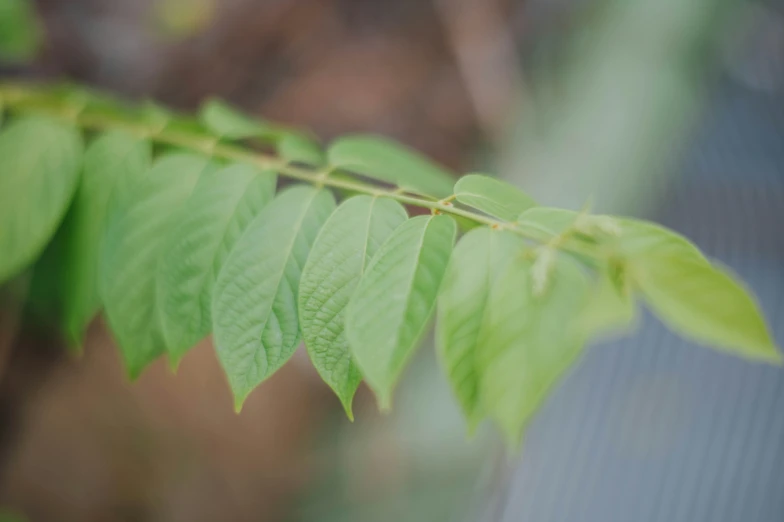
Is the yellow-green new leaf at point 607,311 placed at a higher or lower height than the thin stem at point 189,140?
lower

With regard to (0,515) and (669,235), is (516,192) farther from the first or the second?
(0,515)

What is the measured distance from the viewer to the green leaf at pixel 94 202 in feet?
3.75

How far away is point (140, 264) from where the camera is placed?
1029 mm

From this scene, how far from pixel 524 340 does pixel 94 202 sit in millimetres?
943

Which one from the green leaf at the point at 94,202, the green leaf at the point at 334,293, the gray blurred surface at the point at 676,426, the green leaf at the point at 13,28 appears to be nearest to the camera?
the green leaf at the point at 334,293

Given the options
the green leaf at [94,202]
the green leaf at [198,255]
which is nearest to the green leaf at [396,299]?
the green leaf at [198,255]

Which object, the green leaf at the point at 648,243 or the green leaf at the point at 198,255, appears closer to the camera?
the green leaf at the point at 648,243

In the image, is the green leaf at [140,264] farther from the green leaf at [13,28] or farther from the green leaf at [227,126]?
the green leaf at [13,28]

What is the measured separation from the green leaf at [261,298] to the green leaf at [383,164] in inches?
6.5

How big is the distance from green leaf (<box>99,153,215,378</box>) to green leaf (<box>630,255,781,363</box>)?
0.79 metres

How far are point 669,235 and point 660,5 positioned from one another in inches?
141

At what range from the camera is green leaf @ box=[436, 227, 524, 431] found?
26.5 inches

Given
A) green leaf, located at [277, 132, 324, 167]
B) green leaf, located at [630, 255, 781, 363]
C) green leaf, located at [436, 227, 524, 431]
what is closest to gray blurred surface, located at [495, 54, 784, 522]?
green leaf, located at [277, 132, 324, 167]

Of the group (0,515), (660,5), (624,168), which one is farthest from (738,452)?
(0,515)
